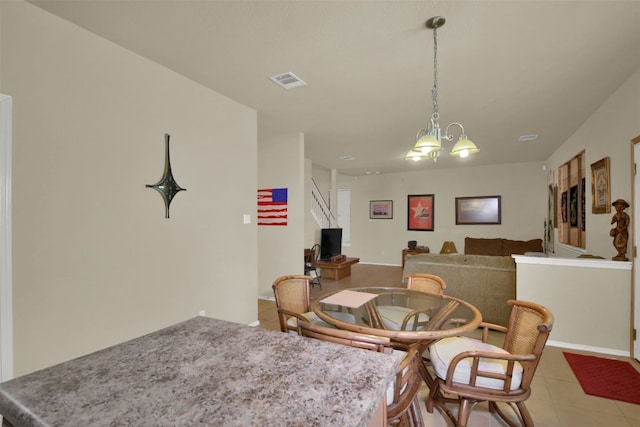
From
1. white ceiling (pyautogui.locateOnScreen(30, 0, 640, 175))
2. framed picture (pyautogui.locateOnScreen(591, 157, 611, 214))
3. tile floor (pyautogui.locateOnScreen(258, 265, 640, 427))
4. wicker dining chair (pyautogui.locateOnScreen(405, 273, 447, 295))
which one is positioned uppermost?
white ceiling (pyautogui.locateOnScreen(30, 0, 640, 175))

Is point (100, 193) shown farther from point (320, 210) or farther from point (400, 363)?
point (320, 210)

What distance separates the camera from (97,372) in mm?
855

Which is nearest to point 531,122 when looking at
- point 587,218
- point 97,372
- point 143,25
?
point 587,218

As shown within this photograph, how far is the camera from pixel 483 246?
7.73 metres

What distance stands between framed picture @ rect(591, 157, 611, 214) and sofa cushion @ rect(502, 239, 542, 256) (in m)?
3.53

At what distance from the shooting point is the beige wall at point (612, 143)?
10.1ft

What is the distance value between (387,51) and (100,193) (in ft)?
8.12

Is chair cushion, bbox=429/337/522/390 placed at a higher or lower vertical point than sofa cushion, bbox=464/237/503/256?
lower

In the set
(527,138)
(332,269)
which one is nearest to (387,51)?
(527,138)

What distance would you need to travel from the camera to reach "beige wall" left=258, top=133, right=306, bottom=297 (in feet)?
16.1

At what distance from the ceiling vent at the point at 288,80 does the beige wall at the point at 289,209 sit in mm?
1730

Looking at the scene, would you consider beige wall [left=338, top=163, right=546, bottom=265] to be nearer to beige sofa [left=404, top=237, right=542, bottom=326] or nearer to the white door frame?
beige sofa [left=404, top=237, right=542, bottom=326]

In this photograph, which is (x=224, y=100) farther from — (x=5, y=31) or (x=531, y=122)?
(x=531, y=122)

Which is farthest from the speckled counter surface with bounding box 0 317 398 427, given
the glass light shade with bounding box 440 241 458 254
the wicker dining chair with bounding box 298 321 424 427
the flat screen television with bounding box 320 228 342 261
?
the glass light shade with bounding box 440 241 458 254
